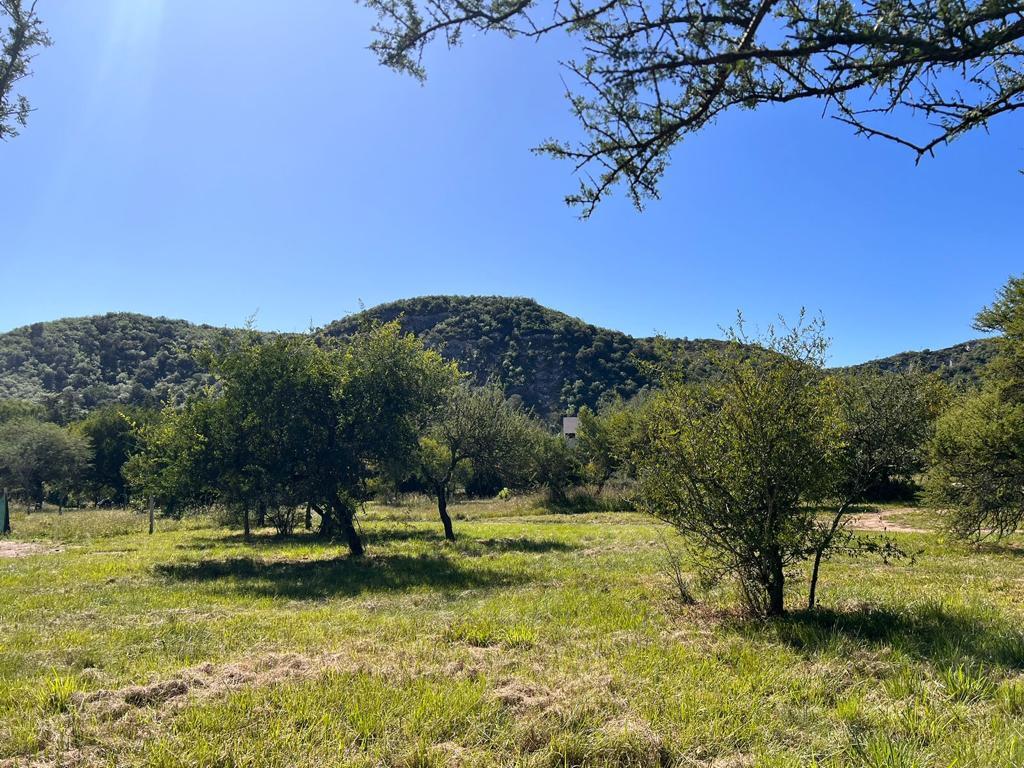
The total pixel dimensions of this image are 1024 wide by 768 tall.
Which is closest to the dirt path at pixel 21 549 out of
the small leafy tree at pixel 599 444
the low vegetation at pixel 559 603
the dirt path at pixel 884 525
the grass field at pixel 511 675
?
the low vegetation at pixel 559 603

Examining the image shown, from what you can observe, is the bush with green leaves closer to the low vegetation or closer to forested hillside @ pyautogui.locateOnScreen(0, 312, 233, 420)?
the low vegetation

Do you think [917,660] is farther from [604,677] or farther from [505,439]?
Answer: [505,439]

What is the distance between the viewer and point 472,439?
80.3 feet

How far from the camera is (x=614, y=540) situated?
21.2 m

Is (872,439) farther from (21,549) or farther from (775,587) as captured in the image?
(21,549)

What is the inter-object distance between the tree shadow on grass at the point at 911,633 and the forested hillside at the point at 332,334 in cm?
7208

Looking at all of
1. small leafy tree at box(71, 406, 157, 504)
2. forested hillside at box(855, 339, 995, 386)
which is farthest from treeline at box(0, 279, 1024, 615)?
small leafy tree at box(71, 406, 157, 504)

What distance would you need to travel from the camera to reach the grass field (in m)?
4.04

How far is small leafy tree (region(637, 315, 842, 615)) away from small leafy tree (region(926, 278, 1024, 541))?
11.7 m

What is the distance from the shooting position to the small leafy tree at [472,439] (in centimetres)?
2355

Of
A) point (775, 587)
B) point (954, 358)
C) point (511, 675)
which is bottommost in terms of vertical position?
point (511, 675)

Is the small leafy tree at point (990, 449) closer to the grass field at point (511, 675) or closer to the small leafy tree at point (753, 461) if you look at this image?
the grass field at point (511, 675)

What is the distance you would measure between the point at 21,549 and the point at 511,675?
22460 millimetres

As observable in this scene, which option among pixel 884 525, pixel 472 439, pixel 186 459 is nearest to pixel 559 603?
pixel 186 459
